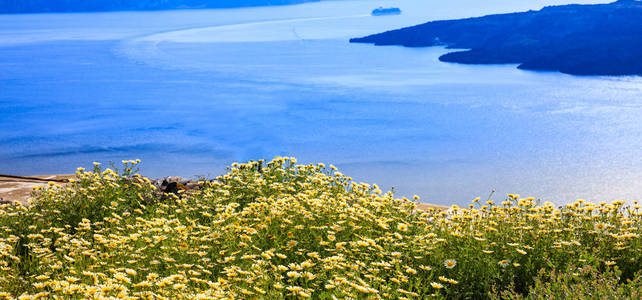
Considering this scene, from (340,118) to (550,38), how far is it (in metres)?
28.9

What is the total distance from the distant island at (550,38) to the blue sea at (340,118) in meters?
2.84

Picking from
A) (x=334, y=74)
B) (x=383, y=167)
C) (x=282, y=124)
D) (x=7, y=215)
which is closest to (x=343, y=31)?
(x=334, y=74)

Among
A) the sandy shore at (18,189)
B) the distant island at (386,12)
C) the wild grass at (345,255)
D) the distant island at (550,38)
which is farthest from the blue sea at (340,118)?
the distant island at (386,12)

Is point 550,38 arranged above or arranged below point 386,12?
below

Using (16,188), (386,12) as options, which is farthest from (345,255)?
(386,12)

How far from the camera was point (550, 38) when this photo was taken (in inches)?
1970

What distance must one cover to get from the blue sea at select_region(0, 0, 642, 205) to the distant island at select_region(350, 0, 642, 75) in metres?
2.84

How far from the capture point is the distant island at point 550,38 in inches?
1667

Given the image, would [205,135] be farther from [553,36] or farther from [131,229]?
[553,36]

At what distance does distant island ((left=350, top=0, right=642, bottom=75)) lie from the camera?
1667 inches

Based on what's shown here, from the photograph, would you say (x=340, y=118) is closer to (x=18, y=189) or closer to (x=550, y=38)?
(x=18, y=189)

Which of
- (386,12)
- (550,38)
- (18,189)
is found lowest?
(18,189)

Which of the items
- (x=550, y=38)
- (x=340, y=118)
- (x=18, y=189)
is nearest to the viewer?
(x=18, y=189)

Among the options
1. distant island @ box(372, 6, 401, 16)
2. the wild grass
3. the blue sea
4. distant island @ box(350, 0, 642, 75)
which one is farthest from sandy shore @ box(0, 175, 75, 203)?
A: distant island @ box(372, 6, 401, 16)
